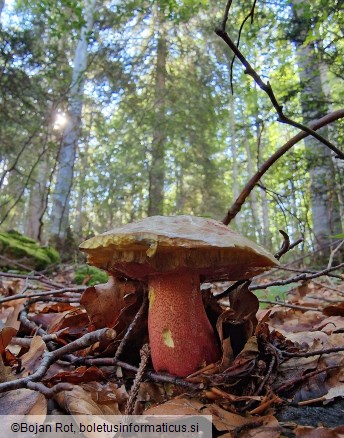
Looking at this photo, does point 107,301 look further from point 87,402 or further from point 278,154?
point 278,154

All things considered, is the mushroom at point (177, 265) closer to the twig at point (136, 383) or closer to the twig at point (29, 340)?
the twig at point (136, 383)

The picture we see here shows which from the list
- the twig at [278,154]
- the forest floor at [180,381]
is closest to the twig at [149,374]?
the forest floor at [180,381]

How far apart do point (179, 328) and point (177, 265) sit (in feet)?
1.06

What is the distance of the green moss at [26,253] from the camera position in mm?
6938

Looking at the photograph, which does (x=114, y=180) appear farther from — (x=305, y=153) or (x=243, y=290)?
(x=243, y=290)

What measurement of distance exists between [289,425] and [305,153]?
7070 millimetres

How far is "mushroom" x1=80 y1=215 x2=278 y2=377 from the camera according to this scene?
1.30 m

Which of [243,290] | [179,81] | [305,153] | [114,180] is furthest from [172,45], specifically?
[243,290]

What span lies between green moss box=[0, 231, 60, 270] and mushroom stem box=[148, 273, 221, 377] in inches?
231

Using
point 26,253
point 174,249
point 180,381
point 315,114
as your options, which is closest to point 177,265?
point 174,249

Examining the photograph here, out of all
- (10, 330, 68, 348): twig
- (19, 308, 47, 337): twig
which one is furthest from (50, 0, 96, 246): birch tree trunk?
(10, 330, 68, 348): twig

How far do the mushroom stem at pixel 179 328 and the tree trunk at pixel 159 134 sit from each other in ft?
31.5

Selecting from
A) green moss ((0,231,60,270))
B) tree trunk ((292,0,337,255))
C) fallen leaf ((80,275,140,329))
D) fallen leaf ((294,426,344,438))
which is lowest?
fallen leaf ((294,426,344,438))

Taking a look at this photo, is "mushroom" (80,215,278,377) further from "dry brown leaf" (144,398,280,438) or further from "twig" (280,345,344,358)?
"twig" (280,345,344,358)
